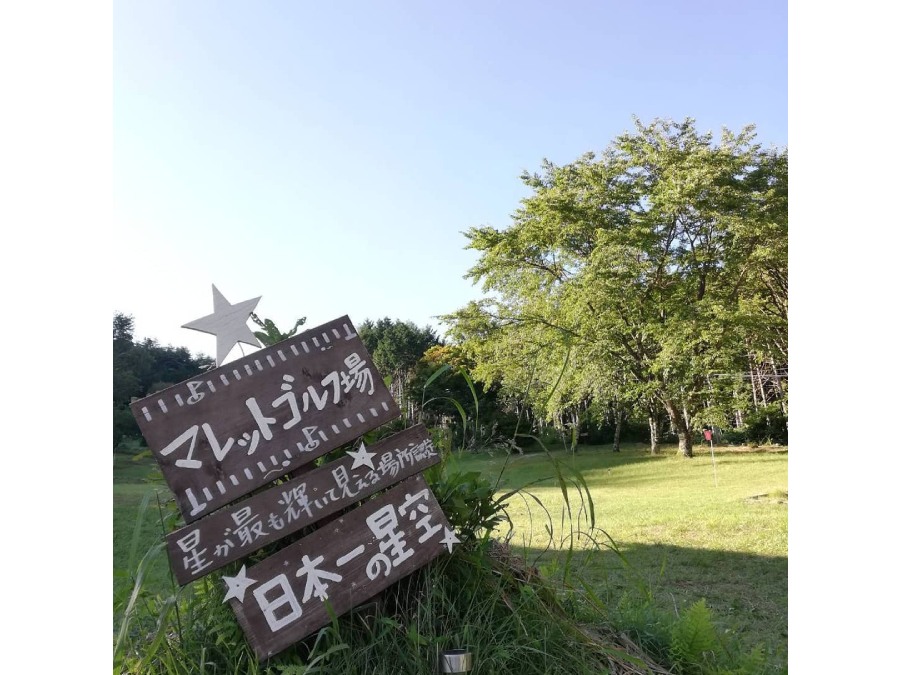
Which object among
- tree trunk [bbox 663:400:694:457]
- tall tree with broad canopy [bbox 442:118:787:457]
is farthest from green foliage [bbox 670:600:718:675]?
tree trunk [bbox 663:400:694:457]

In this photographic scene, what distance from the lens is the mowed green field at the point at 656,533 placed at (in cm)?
180

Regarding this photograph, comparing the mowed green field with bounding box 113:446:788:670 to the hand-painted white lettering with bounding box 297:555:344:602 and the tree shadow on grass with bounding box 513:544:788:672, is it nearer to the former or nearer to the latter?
the tree shadow on grass with bounding box 513:544:788:672

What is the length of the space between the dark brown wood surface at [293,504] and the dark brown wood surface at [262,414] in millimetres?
39

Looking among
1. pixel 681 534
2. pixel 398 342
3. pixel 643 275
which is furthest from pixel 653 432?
pixel 681 534

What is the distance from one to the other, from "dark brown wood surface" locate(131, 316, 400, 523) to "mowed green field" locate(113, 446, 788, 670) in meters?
0.15

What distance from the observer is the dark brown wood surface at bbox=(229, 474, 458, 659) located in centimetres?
138

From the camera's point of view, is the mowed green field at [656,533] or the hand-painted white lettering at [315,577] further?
the mowed green field at [656,533]

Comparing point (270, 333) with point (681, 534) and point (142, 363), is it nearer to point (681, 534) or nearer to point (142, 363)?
point (681, 534)

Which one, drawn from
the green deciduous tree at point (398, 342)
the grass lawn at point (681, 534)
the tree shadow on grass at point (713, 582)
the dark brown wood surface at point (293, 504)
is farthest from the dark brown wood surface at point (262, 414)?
the green deciduous tree at point (398, 342)

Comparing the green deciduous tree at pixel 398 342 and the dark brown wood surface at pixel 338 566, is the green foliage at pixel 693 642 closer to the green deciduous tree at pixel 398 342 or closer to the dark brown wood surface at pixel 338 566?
the dark brown wood surface at pixel 338 566

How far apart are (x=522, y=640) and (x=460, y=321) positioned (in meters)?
11.4

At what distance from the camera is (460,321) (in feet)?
42.1
